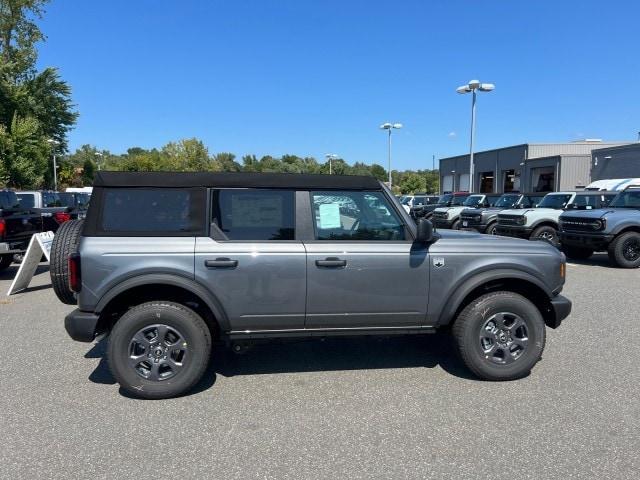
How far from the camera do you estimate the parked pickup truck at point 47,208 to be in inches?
446

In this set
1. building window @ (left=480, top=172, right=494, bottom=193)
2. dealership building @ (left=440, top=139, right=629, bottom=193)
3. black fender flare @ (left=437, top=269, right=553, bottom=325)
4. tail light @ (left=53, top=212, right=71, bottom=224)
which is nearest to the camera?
black fender flare @ (left=437, top=269, right=553, bottom=325)

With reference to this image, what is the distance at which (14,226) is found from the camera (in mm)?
8719

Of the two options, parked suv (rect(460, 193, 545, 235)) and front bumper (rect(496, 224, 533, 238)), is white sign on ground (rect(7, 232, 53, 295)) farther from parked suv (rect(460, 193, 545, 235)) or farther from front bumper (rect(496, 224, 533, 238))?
parked suv (rect(460, 193, 545, 235))

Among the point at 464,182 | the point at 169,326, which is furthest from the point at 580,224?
the point at 464,182

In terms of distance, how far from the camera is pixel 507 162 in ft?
139

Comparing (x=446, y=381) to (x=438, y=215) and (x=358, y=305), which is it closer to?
(x=358, y=305)

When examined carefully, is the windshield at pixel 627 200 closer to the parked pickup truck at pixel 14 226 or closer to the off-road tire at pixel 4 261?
the parked pickup truck at pixel 14 226

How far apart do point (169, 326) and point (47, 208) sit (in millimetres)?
11141

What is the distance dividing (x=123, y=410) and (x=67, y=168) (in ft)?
173

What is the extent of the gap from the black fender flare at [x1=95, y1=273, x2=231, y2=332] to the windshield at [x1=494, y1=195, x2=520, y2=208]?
15.7 m

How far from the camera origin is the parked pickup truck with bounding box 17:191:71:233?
11320mm

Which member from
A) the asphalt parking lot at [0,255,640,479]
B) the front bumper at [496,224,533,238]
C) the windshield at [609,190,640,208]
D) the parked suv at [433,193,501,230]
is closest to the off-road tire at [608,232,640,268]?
the windshield at [609,190,640,208]

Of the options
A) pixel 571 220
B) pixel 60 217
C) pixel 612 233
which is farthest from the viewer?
pixel 60 217

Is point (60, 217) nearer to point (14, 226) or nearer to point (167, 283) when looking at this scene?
point (14, 226)
